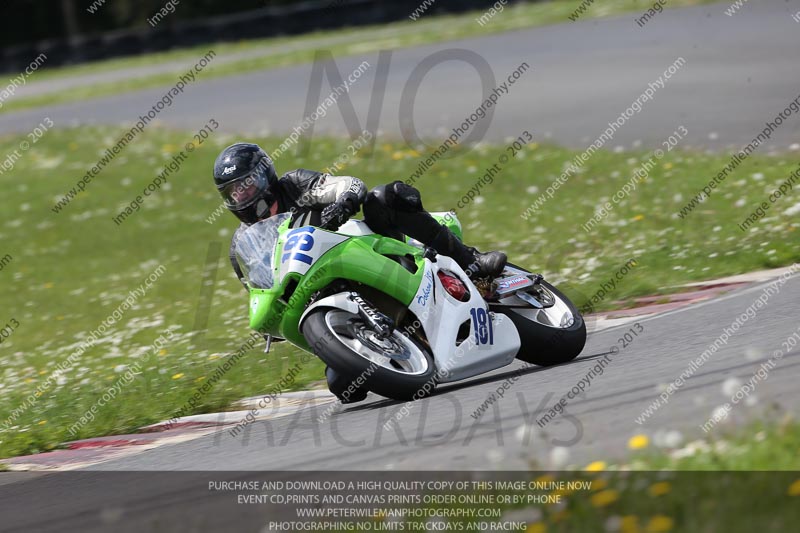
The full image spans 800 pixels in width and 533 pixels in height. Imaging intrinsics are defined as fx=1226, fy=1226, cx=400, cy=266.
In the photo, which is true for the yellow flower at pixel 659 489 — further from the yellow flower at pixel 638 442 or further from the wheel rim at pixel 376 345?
the wheel rim at pixel 376 345

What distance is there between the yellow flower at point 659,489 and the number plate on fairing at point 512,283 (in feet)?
11.5

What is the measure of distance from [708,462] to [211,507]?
90.0 inches

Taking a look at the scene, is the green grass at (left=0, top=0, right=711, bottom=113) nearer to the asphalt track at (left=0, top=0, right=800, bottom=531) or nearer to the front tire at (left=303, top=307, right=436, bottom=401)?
the asphalt track at (left=0, top=0, right=800, bottom=531)

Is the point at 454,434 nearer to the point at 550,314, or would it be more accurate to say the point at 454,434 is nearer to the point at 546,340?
the point at 546,340

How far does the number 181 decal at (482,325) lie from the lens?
7.71 meters

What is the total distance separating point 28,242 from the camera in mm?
→ 19375

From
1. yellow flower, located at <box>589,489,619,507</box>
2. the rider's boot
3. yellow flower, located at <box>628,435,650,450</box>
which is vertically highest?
yellow flower, located at <box>589,489,619,507</box>

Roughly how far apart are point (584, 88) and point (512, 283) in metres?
11.6

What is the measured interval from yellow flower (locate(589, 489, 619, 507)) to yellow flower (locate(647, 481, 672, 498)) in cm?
13

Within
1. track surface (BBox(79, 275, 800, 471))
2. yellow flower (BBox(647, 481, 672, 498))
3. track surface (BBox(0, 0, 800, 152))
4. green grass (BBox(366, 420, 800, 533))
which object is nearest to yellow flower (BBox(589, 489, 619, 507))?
green grass (BBox(366, 420, 800, 533))

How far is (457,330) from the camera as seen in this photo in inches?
300

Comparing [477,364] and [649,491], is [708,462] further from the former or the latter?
[477,364]

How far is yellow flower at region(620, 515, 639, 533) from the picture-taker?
431cm

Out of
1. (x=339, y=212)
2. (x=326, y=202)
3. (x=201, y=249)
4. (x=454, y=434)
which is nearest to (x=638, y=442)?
(x=454, y=434)
